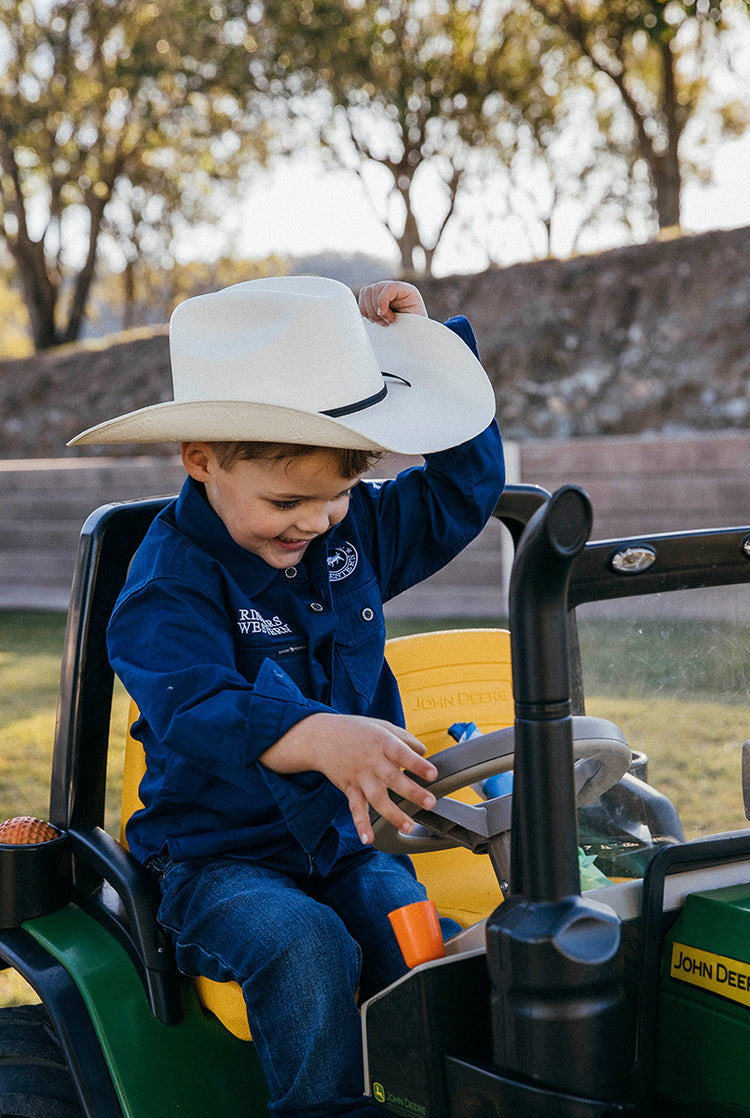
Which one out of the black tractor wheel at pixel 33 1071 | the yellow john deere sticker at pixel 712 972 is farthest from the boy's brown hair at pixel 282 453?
the black tractor wheel at pixel 33 1071

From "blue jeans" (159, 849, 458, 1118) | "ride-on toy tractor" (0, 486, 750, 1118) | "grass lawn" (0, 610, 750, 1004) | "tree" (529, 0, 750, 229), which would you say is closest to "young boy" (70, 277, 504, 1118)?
"blue jeans" (159, 849, 458, 1118)

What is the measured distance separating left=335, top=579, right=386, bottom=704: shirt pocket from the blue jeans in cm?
30

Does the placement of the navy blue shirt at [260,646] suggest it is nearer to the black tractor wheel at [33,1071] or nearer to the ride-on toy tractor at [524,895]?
the ride-on toy tractor at [524,895]

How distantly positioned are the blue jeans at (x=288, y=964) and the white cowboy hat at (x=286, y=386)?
0.59m


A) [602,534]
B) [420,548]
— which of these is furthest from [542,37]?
[420,548]

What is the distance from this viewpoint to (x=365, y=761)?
115 cm

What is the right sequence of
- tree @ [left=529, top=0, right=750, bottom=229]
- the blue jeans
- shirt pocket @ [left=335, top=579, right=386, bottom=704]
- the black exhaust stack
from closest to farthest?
the black exhaust stack → the blue jeans → shirt pocket @ [left=335, top=579, right=386, bottom=704] → tree @ [left=529, top=0, right=750, bottom=229]

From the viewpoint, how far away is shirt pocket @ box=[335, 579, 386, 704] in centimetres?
168

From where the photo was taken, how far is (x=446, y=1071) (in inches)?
45.7

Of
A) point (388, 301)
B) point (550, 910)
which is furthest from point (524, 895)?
point (388, 301)

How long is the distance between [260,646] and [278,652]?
0.04 m

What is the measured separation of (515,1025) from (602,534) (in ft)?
22.4

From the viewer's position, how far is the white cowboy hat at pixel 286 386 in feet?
4.75

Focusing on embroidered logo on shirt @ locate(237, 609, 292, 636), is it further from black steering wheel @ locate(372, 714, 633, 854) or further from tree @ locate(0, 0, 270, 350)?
tree @ locate(0, 0, 270, 350)
